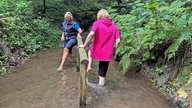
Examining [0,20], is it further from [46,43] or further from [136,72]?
[136,72]

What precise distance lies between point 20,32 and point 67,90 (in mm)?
5661

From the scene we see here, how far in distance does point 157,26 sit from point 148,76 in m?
1.63

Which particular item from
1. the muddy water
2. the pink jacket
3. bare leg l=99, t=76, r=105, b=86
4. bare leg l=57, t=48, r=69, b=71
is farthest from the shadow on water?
bare leg l=57, t=48, r=69, b=71

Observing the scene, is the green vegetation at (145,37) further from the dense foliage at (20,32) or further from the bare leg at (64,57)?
the bare leg at (64,57)

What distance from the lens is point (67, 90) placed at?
7.17 m

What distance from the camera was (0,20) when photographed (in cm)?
1005

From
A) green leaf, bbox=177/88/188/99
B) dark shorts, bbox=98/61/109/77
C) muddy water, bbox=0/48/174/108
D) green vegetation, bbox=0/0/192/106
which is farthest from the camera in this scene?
dark shorts, bbox=98/61/109/77

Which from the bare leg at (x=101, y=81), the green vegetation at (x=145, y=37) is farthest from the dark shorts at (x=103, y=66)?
the green vegetation at (x=145, y=37)

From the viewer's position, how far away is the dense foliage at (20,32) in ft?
33.3

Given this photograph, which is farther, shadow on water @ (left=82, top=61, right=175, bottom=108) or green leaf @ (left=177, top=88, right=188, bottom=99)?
shadow on water @ (left=82, top=61, right=175, bottom=108)

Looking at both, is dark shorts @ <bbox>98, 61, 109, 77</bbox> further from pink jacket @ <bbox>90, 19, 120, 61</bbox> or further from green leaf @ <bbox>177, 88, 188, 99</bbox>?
green leaf @ <bbox>177, 88, 188, 99</bbox>

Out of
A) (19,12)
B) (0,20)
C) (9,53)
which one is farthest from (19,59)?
(19,12)

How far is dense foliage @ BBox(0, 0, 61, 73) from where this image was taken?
33.3ft

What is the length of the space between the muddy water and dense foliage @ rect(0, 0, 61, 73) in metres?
1.02
